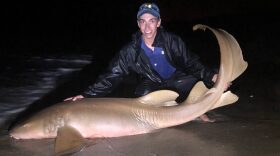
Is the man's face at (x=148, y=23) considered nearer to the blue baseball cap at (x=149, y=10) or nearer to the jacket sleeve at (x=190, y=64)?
the blue baseball cap at (x=149, y=10)

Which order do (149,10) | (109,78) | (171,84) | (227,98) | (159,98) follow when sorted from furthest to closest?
1. (171,84)
2. (109,78)
3. (149,10)
4. (159,98)
5. (227,98)

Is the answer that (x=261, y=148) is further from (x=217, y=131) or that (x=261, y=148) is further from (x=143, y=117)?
(x=143, y=117)

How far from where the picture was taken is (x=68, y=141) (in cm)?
409

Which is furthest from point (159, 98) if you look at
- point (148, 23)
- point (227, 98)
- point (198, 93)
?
point (148, 23)

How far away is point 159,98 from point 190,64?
0.93 meters

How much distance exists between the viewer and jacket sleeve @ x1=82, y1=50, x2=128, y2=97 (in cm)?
509

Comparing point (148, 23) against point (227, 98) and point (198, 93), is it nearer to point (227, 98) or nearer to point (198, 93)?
point (198, 93)

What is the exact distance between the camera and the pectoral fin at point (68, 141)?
3951 millimetres

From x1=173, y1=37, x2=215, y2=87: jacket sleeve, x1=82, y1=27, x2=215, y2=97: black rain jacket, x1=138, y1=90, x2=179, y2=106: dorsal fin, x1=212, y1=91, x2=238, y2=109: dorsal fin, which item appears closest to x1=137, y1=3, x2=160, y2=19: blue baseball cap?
x1=82, y1=27, x2=215, y2=97: black rain jacket

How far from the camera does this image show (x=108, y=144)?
4.29 meters

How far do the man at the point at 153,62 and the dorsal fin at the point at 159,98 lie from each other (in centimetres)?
61

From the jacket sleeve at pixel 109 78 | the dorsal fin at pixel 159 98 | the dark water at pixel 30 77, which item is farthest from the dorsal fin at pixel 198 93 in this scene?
the dark water at pixel 30 77

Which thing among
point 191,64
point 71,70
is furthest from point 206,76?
point 71,70

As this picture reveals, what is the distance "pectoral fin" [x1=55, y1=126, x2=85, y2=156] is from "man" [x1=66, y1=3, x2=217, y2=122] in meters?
0.71
